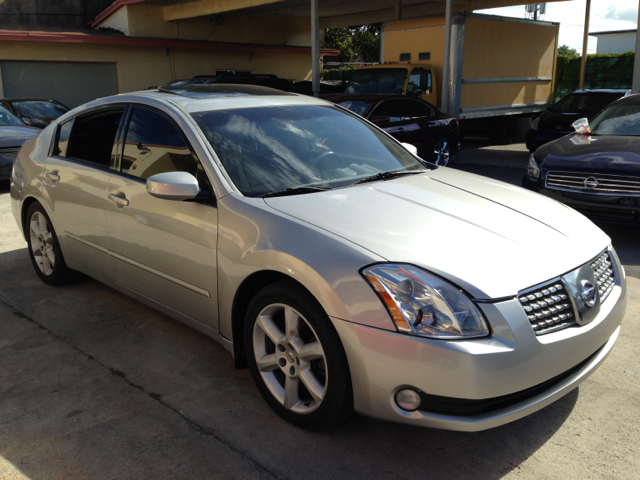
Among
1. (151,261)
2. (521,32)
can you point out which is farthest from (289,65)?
(151,261)

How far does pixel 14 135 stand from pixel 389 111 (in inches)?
244

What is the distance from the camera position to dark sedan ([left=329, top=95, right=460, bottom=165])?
965 centimetres

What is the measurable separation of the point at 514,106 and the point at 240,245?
13445mm

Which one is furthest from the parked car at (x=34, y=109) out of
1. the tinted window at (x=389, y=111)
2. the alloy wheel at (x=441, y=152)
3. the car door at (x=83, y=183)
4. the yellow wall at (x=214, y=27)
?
the car door at (x=83, y=183)

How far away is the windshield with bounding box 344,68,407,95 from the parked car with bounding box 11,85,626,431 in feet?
27.9

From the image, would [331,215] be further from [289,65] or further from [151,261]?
[289,65]

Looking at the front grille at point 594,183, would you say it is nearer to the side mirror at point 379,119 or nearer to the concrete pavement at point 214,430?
the concrete pavement at point 214,430

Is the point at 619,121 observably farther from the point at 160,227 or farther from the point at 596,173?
the point at 160,227

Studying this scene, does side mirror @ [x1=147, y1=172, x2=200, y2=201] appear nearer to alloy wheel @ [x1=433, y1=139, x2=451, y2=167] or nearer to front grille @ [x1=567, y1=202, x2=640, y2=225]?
front grille @ [x1=567, y1=202, x2=640, y2=225]

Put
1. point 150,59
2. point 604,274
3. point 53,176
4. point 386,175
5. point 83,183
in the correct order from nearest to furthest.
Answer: point 604,274 → point 386,175 → point 83,183 → point 53,176 → point 150,59

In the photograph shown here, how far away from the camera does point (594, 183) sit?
5863mm

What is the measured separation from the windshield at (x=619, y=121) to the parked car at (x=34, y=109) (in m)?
10.6

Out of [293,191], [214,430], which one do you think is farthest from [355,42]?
[214,430]

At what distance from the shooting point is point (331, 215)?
109 inches
